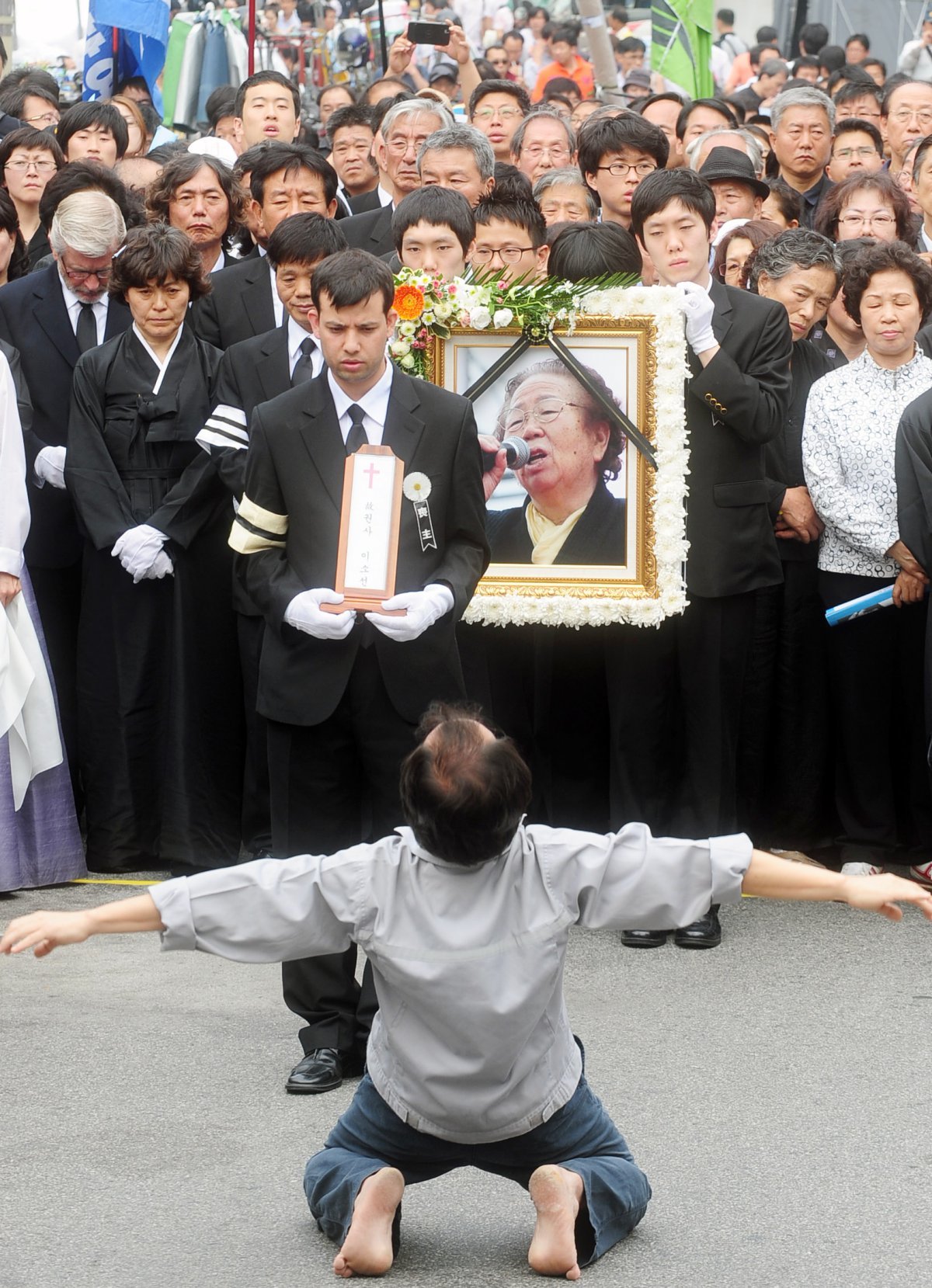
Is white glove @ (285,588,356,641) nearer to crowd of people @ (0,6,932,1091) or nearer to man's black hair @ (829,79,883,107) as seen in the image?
crowd of people @ (0,6,932,1091)

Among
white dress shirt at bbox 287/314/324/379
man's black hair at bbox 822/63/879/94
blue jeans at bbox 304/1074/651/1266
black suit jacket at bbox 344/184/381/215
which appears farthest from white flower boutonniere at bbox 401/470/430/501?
man's black hair at bbox 822/63/879/94

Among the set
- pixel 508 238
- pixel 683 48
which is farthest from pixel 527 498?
pixel 683 48

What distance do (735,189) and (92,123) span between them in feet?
10.6

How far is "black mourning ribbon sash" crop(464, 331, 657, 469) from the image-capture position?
6.16 m

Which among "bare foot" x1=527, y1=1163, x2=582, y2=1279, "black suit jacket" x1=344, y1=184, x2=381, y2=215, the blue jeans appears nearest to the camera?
"bare foot" x1=527, y1=1163, x2=582, y2=1279

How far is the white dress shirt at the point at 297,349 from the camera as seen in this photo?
6230 mm

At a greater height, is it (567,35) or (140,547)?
(567,35)

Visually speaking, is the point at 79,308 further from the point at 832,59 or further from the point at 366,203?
the point at 832,59

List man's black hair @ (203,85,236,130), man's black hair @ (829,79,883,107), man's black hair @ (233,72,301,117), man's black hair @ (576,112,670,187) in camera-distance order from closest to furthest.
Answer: man's black hair @ (576,112,670,187) < man's black hair @ (233,72,301,117) < man's black hair @ (829,79,883,107) < man's black hair @ (203,85,236,130)

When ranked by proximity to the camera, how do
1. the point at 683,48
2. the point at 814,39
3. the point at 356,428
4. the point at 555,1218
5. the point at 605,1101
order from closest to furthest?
the point at 555,1218 < the point at 605,1101 < the point at 356,428 < the point at 683,48 < the point at 814,39

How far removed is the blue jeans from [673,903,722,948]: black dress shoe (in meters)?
2.27

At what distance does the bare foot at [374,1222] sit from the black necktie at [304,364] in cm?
315

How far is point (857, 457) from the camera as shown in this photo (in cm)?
669

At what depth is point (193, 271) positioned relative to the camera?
6801 mm
